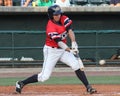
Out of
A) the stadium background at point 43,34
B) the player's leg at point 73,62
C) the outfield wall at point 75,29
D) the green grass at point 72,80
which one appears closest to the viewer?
the player's leg at point 73,62

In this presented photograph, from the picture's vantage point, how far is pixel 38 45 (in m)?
16.7

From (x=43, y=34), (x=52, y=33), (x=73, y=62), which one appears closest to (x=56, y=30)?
(x=52, y=33)

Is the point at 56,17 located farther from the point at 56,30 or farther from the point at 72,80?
the point at 72,80

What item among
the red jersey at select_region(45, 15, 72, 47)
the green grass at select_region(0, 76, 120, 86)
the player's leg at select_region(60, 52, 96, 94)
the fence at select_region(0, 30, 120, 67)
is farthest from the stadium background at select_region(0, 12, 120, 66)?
the red jersey at select_region(45, 15, 72, 47)

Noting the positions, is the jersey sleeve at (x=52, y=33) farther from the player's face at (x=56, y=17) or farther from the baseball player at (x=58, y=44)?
the player's face at (x=56, y=17)

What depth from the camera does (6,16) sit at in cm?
1673

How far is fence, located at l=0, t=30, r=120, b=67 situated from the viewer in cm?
1622

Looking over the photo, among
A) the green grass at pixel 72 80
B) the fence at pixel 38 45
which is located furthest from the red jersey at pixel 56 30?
the fence at pixel 38 45

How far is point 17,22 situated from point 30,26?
52cm

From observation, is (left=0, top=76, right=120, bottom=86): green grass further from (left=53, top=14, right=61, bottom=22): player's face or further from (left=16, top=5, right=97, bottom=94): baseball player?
(left=53, top=14, right=61, bottom=22): player's face

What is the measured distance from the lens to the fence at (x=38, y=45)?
16.2 meters

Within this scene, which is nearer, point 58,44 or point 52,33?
point 52,33

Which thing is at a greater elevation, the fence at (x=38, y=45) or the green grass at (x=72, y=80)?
the green grass at (x=72, y=80)

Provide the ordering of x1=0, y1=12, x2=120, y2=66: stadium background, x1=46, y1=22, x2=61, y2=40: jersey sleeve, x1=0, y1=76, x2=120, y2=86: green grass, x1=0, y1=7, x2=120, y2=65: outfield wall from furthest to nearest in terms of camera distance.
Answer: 1. x1=0, y1=12, x2=120, y2=66: stadium background
2. x1=0, y1=7, x2=120, y2=65: outfield wall
3. x1=0, y1=76, x2=120, y2=86: green grass
4. x1=46, y1=22, x2=61, y2=40: jersey sleeve
